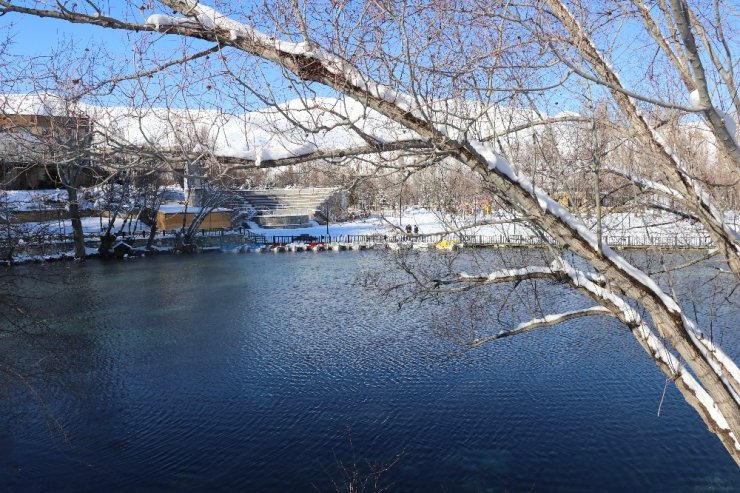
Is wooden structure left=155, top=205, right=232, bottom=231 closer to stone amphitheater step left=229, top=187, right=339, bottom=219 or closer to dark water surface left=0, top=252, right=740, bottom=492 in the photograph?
stone amphitheater step left=229, top=187, right=339, bottom=219

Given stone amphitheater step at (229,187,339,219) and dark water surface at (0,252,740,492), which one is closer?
dark water surface at (0,252,740,492)

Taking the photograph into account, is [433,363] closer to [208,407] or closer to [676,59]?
[208,407]

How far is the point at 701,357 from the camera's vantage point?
3.28 meters

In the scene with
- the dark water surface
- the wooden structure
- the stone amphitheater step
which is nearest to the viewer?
the dark water surface

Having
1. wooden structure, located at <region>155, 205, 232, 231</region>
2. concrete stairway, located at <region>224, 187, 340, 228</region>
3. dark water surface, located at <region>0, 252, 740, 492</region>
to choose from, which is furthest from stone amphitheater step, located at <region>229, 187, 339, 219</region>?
dark water surface, located at <region>0, 252, 740, 492</region>

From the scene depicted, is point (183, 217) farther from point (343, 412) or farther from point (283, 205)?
point (343, 412)

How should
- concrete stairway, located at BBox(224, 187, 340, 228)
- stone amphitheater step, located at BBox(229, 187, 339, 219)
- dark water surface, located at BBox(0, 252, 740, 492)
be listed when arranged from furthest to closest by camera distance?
stone amphitheater step, located at BBox(229, 187, 339, 219)
concrete stairway, located at BBox(224, 187, 340, 228)
dark water surface, located at BBox(0, 252, 740, 492)

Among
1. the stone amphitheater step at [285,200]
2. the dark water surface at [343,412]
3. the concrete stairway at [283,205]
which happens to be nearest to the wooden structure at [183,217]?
the concrete stairway at [283,205]

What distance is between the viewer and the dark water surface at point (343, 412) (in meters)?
7.54

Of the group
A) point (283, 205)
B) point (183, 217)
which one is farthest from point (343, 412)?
point (283, 205)

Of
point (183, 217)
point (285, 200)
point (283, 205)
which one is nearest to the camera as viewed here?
point (183, 217)

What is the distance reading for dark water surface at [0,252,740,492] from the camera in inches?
297

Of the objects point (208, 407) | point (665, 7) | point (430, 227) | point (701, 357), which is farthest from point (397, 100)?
point (430, 227)

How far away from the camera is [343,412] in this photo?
916cm
